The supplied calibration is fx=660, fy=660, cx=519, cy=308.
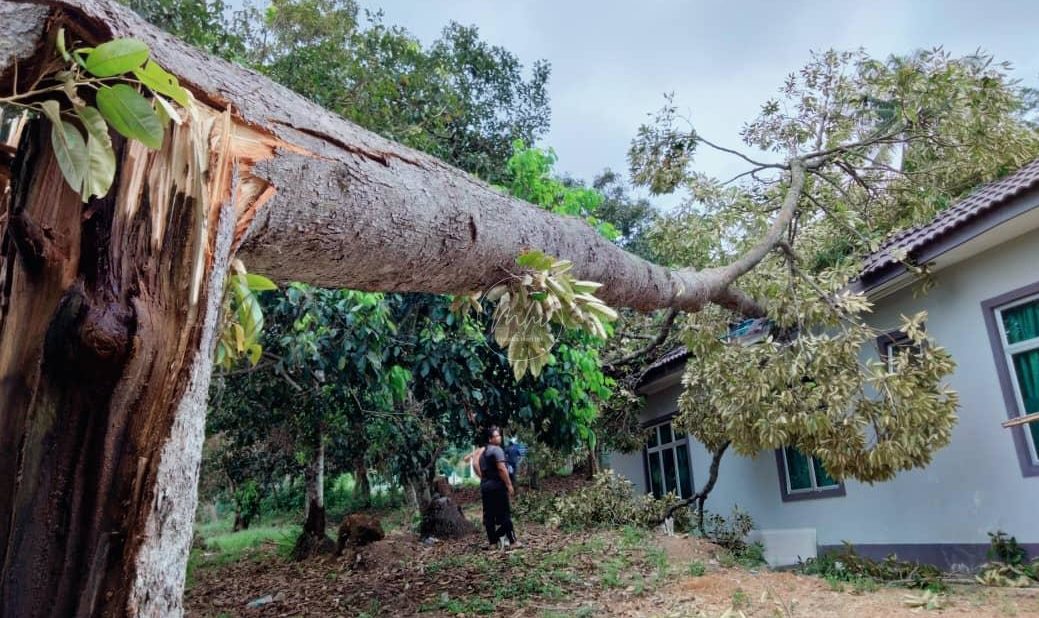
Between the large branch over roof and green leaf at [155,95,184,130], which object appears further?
the large branch over roof

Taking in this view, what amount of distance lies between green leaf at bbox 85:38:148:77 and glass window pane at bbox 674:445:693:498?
10.8 meters

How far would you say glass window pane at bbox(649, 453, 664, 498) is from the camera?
39.5 feet

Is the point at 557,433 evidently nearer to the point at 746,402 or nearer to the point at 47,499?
the point at 746,402

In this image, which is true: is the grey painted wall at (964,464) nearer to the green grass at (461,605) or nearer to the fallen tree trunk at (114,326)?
the green grass at (461,605)

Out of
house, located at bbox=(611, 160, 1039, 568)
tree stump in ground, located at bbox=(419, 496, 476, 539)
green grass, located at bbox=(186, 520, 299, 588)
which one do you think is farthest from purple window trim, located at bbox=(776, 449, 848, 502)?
green grass, located at bbox=(186, 520, 299, 588)

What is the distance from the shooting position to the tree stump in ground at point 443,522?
29.9 feet

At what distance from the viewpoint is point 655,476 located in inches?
482

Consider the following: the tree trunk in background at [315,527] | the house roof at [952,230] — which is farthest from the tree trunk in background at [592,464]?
the house roof at [952,230]

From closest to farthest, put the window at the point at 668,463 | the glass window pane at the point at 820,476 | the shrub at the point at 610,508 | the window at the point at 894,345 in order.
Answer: the window at the point at 894,345
the glass window pane at the point at 820,476
the shrub at the point at 610,508
the window at the point at 668,463

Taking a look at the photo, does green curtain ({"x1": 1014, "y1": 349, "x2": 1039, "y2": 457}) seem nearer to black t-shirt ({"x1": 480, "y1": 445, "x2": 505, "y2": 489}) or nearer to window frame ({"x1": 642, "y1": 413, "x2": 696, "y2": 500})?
window frame ({"x1": 642, "y1": 413, "x2": 696, "y2": 500})

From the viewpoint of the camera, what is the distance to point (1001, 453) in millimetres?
6184

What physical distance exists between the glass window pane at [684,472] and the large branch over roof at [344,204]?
8.82 meters

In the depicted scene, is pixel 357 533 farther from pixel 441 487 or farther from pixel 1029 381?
pixel 1029 381

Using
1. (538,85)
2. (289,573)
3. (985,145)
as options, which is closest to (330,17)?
(538,85)
